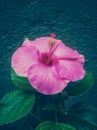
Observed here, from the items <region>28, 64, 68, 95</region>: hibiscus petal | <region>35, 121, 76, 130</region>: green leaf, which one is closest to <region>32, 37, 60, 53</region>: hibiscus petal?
<region>28, 64, 68, 95</region>: hibiscus petal

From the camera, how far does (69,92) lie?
49.8 inches

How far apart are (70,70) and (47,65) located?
93 millimetres

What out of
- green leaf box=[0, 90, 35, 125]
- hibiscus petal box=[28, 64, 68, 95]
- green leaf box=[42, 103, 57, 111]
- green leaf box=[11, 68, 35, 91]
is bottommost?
green leaf box=[42, 103, 57, 111]

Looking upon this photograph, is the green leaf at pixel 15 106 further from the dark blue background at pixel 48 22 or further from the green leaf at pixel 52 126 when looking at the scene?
the dark blue background at pixel 48 22

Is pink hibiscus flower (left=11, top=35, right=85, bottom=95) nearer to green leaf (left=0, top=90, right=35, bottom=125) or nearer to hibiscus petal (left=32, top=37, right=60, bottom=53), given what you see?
hibiscus petal (left=32, top=37, right=60, bottom=53)

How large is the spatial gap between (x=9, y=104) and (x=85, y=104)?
0.35 m

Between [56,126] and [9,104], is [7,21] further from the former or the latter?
[56,126]

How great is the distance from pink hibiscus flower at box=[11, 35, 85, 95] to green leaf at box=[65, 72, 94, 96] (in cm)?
14

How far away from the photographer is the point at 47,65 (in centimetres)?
112

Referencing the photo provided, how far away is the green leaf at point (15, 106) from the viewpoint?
1.12 m

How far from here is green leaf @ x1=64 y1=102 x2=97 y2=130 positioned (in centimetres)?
124

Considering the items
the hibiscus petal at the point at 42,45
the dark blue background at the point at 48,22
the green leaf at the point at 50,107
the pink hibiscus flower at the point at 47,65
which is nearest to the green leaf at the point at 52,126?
the green leaf at the point at 50,107

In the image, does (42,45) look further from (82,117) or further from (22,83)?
(82,117)

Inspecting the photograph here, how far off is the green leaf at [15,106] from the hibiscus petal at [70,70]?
184 mm
